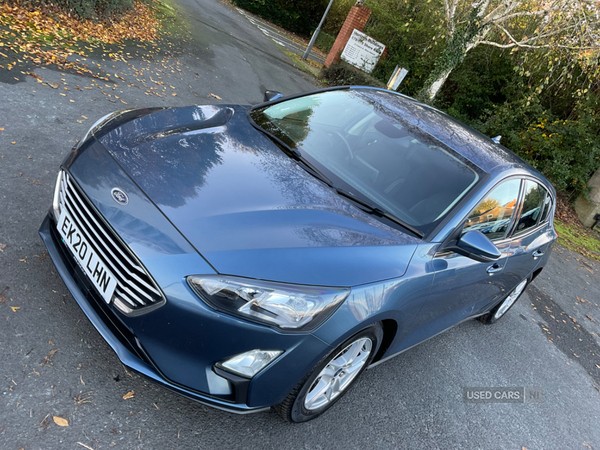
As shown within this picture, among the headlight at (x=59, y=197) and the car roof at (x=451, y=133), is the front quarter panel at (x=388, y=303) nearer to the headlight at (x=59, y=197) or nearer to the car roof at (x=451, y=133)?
the car roof at (x=451, y=133)

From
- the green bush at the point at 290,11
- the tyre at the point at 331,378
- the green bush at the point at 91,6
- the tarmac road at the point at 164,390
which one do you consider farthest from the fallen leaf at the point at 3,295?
the green bush at the point at 290,11

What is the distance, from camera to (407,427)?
9.33ft

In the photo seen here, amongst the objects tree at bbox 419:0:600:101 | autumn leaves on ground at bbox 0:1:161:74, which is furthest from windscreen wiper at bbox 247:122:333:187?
tree at bbox 419:0:600:101

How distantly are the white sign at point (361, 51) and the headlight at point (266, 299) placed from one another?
579 inches

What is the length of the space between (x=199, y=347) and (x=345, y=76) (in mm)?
14102

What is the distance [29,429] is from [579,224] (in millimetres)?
13033

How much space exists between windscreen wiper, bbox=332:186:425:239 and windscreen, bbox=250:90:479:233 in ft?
0.13

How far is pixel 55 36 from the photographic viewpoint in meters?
7.08

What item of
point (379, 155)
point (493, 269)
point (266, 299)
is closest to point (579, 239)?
point (493, 269)

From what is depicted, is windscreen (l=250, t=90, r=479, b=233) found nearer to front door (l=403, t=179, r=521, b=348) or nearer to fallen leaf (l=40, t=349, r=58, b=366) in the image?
front door (l=403, t=179, r=521, b=348)

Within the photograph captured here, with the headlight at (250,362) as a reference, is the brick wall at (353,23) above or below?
above

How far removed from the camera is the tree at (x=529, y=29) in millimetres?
8961

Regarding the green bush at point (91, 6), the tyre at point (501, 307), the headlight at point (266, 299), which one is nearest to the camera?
the headlight at point (266, 299)

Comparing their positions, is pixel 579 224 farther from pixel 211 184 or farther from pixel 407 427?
pixel 211 184
